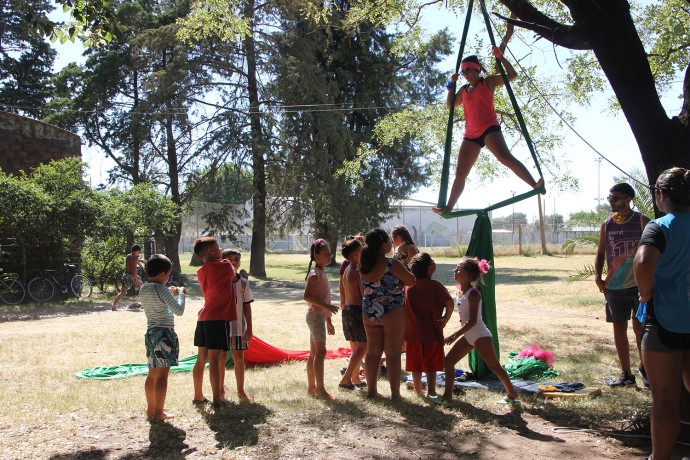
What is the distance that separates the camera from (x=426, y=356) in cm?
520

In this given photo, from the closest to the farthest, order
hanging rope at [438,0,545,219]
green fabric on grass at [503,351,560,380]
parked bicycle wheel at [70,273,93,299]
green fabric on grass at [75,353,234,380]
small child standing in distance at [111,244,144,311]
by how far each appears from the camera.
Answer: hanging rope at [438,0,545,219] < green fabric on grass at [503,351,560,380] < green fabric on grass at [75,353,234,380] < small child standing in distance at [111,244,144,311] < parked bicycle wheel at [70,273,93,299]

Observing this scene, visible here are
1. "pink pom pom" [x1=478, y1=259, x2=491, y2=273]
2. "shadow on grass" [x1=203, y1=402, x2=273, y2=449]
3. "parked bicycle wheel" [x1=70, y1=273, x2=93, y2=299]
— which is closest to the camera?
"shadow on grass" [x1=203, y1=402, x2=273, y2=449]

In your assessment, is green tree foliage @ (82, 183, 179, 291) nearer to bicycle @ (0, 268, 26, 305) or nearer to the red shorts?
bicycle @ (0, 268, 26, 305)

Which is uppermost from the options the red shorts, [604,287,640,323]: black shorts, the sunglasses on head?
the sunglasses on head

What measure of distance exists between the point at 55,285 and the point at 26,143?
17.7 feet

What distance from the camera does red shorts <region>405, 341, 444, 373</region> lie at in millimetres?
5180

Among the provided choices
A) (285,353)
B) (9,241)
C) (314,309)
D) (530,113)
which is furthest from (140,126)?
(314,309)

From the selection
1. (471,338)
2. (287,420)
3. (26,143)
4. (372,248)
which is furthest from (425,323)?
(26,143)

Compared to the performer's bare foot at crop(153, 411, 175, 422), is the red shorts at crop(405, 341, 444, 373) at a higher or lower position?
higher

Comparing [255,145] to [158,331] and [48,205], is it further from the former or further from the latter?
[158,331]

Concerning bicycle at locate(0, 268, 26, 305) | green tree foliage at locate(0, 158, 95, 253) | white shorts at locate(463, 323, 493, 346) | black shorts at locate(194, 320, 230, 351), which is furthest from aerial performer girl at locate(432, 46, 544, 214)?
bicycle at locate(0, 268, 26, 305)

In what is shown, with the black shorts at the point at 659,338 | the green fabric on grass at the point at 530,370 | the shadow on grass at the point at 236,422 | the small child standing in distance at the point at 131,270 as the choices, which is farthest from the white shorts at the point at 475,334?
the small child standing in distance at the point at 131,270

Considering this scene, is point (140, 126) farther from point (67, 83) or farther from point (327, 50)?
point (327, 50)

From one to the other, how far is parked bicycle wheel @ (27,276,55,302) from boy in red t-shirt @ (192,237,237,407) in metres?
11.3
